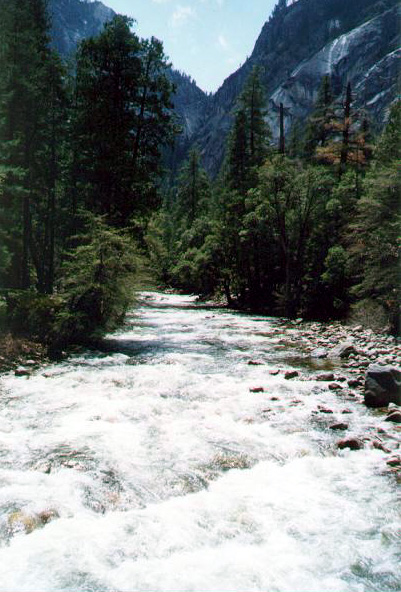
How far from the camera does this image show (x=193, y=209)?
51.3 m

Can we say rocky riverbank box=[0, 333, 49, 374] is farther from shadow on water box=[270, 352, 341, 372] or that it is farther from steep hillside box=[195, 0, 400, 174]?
steep hillside box=[195, 0, 400, 174]

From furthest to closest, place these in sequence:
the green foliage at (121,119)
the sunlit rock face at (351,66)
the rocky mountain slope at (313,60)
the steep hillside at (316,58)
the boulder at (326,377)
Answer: the steep hillside at (316,58) → the rocky mountain slope at (313,60) → the sunlit rock face at (351,66) → the green foliage at (121,119) → the boulder at (326,377)

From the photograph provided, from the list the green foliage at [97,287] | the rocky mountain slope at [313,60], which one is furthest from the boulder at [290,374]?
the rocky mountain slope at [313,60]

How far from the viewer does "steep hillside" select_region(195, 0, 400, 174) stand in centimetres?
10038

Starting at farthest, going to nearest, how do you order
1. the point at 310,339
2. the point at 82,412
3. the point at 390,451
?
1. the point at 310,339
2. the point at 82,412
3. the point at 390,451

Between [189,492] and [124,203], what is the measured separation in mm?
14966

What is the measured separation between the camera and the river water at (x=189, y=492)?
3270mm

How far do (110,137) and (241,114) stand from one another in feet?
59.3

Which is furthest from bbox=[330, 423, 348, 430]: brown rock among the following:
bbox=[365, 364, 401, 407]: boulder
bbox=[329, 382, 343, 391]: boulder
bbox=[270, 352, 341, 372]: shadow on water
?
bbox=[270, 352, 341, 372]: shadow on water

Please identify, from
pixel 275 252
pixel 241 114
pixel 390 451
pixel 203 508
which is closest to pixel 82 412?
pixel 203 508

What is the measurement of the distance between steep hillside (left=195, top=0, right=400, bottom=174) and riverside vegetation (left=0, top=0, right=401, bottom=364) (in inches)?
2774

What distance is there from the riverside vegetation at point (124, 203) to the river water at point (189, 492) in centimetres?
489

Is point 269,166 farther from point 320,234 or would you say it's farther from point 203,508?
point 203,508

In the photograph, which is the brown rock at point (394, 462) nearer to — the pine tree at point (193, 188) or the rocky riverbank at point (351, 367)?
the rocky riverbank at point (351, 367)
